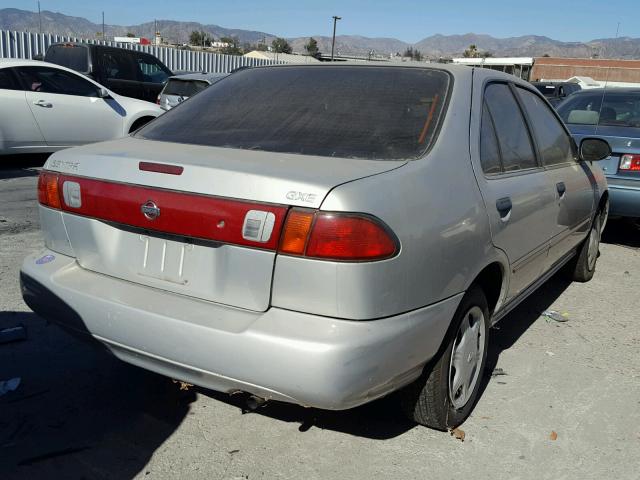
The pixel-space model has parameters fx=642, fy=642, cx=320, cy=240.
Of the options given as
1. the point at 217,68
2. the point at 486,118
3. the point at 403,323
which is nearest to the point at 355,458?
the point at 403,323

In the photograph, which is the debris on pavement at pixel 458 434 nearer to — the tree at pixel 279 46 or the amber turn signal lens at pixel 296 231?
the amber turn signal lens at pixel 296 231

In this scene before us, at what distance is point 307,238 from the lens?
227cm

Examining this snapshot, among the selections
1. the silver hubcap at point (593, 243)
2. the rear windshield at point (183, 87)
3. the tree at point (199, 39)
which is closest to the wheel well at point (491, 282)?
the silver hubcap at point (593, 243)

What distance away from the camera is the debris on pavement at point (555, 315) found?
477cm

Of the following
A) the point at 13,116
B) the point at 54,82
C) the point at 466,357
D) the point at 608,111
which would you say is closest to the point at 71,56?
the point at 54,82

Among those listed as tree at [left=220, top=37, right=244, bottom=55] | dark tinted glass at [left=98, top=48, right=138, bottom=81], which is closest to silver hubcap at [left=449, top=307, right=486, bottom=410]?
dark tinted glass at [left=98, top=48, right=138, bottom=81]

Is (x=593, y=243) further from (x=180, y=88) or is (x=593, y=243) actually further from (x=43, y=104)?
(x=180, y=88)

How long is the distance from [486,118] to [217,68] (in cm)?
2858

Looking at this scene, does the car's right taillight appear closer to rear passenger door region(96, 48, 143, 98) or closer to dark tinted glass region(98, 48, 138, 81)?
rear passenger door region(96, 48, 143, 98)

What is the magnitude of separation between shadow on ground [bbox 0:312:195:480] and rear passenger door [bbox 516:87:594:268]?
2.51m

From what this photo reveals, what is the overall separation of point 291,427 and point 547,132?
255cm

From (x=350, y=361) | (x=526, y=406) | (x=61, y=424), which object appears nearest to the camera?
(x=350, y=361)

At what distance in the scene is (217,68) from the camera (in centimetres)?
3025

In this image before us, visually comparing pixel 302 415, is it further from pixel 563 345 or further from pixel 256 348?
pixel 563 345
